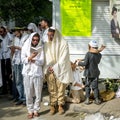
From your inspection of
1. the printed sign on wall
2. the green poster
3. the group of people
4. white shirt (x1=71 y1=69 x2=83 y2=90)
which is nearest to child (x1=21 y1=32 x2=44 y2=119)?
the group of people

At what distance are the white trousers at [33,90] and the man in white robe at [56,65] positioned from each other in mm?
293

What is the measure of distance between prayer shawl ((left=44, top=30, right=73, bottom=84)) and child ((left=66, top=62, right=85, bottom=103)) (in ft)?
2.04

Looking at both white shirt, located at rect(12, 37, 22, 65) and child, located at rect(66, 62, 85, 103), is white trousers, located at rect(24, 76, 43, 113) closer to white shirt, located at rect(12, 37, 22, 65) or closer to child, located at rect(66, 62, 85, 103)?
child, located at rect(66, 62, 85, 103)

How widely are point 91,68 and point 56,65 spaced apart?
80 cm

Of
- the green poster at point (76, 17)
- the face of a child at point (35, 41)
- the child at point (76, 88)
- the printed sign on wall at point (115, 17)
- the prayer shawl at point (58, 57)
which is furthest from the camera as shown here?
the green poster at point (76, 17)

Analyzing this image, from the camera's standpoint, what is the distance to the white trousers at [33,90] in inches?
309

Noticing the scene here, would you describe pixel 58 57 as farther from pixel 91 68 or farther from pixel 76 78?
pixel 76 78

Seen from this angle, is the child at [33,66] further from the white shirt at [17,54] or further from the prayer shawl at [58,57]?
the white shirt at [17,54]

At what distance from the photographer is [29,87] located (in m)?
7.88

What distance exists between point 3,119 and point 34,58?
4.73 feet

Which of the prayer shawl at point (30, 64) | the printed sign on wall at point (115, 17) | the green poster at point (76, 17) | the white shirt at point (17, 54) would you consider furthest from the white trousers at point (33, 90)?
the printed sign on wall at point (115, 17)

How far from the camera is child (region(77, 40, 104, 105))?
27.3 feet

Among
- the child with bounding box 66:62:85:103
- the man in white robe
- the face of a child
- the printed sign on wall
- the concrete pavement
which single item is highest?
the printed sign on wall

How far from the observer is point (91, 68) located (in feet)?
27.5
